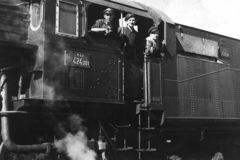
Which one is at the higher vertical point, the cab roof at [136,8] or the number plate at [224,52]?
the cab roof at [136,8]

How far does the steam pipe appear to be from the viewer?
20.1 feet

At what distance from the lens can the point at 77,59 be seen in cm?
665

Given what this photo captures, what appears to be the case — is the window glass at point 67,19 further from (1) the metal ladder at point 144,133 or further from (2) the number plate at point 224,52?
(2) the number plate at point 224,52

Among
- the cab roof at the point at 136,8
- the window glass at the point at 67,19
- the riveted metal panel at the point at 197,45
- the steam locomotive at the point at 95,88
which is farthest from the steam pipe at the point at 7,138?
the riveted metal panel at the point at 197,45

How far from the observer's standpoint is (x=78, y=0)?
22.4 feet

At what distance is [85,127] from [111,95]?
33.7 inches

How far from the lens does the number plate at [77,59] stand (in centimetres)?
652

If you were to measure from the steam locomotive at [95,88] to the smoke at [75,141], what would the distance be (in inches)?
0.8

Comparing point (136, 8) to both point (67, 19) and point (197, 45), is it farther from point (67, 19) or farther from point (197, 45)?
point (197, 45)

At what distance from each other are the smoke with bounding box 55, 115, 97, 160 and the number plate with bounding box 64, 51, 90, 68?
1.06 meters

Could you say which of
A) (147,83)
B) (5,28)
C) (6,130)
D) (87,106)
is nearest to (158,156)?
(147,83)

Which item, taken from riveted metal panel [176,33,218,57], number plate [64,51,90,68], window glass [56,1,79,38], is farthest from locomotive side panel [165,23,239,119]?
window glass [56,1,79,38]

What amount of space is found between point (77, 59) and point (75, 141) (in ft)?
5.38

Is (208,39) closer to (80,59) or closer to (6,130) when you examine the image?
(80,59)
